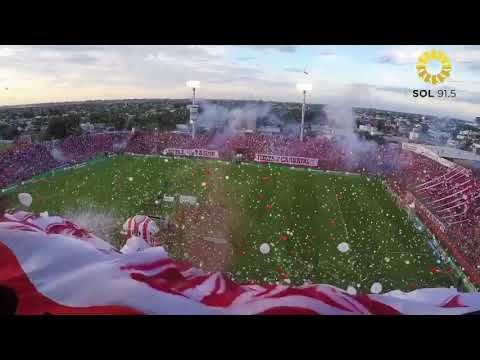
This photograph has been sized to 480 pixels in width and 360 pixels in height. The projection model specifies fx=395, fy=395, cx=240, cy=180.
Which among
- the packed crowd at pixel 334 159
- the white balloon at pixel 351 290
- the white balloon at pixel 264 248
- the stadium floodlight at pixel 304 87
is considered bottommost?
the white balloon at pixel 351 290

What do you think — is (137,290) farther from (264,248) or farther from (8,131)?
(8,131)

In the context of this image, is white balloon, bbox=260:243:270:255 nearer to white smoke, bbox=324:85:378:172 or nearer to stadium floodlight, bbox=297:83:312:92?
white smoke, bbox=324:85:378:172

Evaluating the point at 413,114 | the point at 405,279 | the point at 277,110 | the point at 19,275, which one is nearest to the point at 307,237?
the point at 405,279

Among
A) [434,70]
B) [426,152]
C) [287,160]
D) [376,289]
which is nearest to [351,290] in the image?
[376,289]

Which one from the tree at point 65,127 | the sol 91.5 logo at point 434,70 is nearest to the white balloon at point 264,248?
the sol 91.5 logo at point 434,70

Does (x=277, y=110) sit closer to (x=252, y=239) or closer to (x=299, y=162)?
Answer: (x=299, y=162)

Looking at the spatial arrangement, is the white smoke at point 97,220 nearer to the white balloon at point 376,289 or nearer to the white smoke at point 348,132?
the white smoke at point 348,132

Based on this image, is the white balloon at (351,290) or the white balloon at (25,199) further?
the white balloon at (25,199)
